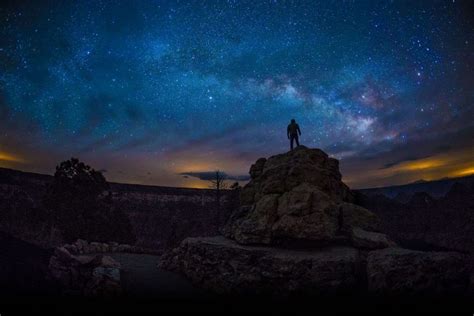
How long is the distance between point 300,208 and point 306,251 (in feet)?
6.07

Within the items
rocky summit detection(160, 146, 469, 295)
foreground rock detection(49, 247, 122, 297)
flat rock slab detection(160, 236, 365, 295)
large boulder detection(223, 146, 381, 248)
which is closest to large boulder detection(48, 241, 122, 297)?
foreground rock detection(49, 247, 122, 297)

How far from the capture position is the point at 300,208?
44.5ft

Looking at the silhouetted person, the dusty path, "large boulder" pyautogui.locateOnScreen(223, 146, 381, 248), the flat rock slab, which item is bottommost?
the dusty path

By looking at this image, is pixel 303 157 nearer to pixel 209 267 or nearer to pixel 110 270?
pixel 209 267

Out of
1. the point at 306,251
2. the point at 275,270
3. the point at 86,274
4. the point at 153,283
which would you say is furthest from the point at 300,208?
the point at 86,274

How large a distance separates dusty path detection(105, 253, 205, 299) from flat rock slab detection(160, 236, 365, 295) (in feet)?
2.69

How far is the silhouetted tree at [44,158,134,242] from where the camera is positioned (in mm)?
23391

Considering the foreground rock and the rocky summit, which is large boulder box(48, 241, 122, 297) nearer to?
the foreground rock

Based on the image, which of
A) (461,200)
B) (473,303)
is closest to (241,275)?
(473,303)

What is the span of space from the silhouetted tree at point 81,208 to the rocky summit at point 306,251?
8947 mm

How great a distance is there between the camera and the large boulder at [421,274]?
394 inches

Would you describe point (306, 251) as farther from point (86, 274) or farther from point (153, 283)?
point (86, 274)

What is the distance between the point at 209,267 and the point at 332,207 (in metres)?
6.26

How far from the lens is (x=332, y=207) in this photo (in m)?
14.2
